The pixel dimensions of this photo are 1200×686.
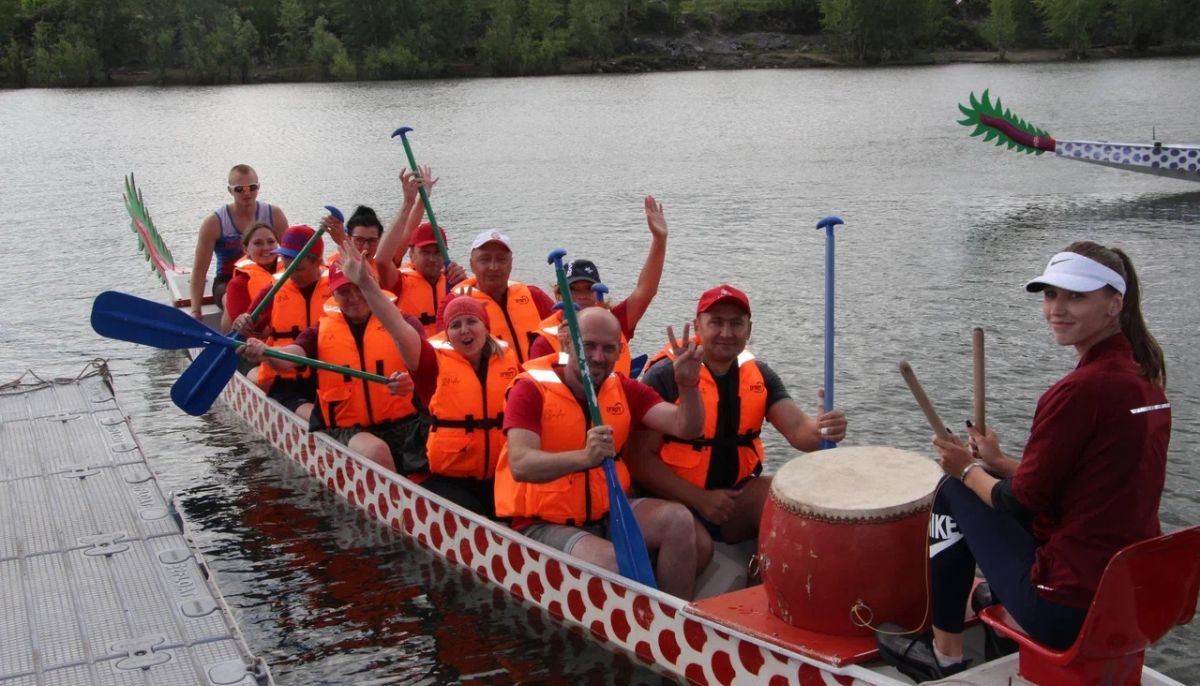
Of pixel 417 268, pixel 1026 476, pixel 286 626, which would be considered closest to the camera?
pixel 1026 476

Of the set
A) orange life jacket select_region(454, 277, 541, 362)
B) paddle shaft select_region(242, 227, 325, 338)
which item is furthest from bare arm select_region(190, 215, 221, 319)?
orange life jacket select_region(454, 277, 541, 362)

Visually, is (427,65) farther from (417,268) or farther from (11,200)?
(417,268)

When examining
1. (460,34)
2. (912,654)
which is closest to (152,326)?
(912,654)

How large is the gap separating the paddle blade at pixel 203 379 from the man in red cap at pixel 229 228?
2.46 m

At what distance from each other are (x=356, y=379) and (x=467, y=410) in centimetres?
126

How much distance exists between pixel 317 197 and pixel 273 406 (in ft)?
46.2

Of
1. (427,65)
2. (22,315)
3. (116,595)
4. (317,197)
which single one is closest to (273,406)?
(116,595)

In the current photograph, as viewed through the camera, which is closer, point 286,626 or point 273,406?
point 286,626

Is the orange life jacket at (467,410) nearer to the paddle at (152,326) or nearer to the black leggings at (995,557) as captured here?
the paddle at (152,326)

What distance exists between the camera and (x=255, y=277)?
809 centimetres

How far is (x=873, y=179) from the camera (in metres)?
20.5

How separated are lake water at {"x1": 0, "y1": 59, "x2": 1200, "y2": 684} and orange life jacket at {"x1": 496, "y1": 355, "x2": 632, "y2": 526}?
26.6 inches

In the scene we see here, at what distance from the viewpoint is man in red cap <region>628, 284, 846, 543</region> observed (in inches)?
207

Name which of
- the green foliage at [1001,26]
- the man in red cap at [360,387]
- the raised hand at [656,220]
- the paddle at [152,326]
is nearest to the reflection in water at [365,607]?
the man in red cap at [360,387]
